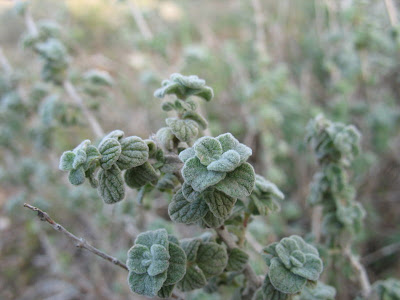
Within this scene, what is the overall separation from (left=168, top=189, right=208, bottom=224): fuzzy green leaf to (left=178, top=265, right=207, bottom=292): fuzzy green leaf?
0.18m

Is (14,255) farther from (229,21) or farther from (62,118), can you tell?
(229,21)

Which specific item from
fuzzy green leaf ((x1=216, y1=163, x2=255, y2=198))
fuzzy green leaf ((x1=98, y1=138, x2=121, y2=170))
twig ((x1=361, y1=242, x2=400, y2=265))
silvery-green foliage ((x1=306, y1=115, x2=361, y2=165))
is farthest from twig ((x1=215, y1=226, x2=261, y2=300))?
twig ((x1=361, y1=242, x2=400, y2=265))

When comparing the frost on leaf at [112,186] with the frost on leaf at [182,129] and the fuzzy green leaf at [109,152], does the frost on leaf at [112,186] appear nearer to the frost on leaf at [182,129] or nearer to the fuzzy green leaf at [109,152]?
the fuzzy green leaf at [109,152]

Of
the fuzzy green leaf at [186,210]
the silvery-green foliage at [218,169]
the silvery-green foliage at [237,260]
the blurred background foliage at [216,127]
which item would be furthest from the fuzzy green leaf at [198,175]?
the blurred background foliage at [216,127]

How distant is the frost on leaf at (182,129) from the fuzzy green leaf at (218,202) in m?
0.15

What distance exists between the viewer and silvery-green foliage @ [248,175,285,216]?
95cm

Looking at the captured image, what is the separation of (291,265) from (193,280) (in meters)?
0.25

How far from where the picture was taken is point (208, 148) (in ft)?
2.49

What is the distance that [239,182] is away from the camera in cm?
75

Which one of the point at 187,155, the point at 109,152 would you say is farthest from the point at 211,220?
the point at 109,152

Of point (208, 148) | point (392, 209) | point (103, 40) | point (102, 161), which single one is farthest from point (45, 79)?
point (103, 40)

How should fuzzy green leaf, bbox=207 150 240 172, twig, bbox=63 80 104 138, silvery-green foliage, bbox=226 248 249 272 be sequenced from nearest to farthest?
fuzzy green leaf, bbox=207 150 240 172, silvery-green foliage, bbox=226 248 249 272, twig, bbox=63 80 104 138

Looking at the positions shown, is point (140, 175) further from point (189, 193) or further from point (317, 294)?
point (317, 294)

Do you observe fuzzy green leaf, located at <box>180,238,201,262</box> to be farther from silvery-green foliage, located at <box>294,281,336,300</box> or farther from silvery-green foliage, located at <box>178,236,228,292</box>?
silvery-green foliage, located at <box>294,281,336,300</box>
